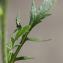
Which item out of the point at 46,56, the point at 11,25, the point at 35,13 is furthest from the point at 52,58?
the point at 35,13

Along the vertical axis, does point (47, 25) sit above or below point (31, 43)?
above

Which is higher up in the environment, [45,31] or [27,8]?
[27,8]

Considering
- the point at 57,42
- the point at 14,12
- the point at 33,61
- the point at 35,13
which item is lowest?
the point at 33,61

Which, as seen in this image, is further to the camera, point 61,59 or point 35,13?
point 61,59

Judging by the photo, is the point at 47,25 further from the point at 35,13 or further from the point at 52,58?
the point at 35,13

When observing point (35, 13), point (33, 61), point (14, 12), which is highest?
point (35, 13)

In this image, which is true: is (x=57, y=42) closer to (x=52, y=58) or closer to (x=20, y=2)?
(x=52, y=58)

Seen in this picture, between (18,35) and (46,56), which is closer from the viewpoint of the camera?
(18,35)

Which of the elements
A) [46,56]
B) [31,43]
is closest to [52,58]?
[46,56]
